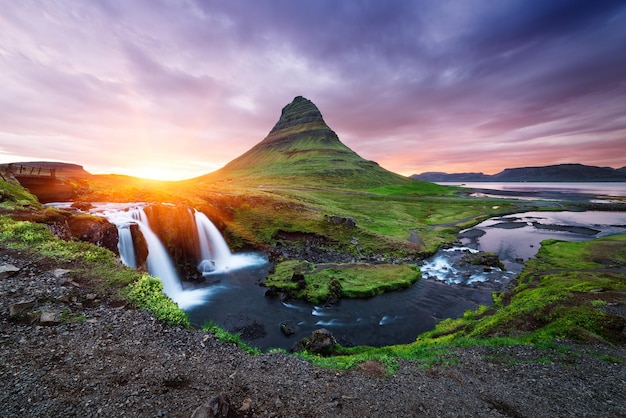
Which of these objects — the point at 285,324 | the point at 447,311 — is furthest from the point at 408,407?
the point at 447,311

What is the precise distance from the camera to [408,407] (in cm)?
1025

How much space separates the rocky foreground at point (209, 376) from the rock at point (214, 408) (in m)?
0.04

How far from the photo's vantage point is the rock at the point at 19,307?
11562 millimetres

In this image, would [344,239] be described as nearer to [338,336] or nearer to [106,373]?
[338,336]

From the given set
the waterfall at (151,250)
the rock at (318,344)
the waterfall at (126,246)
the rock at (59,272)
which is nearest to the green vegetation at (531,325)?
the rock at (318,344)

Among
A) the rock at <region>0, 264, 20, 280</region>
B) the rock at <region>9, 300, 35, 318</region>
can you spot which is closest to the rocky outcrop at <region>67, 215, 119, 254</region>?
the rock at <region>0, 264, 20, 280</region>

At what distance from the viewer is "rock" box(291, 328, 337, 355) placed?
64.0 feet

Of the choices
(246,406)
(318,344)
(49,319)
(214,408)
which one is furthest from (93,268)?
(318,344)

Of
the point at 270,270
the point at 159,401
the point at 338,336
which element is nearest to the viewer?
the point at 159,401

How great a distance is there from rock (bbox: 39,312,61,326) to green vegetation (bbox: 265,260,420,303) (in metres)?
21.0

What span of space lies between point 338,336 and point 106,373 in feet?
58.9

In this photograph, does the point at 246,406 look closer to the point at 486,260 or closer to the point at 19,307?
the point at 19,307

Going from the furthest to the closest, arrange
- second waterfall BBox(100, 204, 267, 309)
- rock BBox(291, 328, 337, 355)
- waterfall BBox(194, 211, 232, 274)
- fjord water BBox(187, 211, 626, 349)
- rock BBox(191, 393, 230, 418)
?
waterfall BBox(194, 211, 232, 274) → second waterfall BBox(100, 204, 267, 309) → fjord water BBox(187, 211, 626, 349) → rock BBox(291, 328, 337, 355) → rock BBox(191, 393, 230, 418)

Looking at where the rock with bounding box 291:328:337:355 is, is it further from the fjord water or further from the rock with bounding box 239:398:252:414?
the rock with bounding box 239:398:252:414
